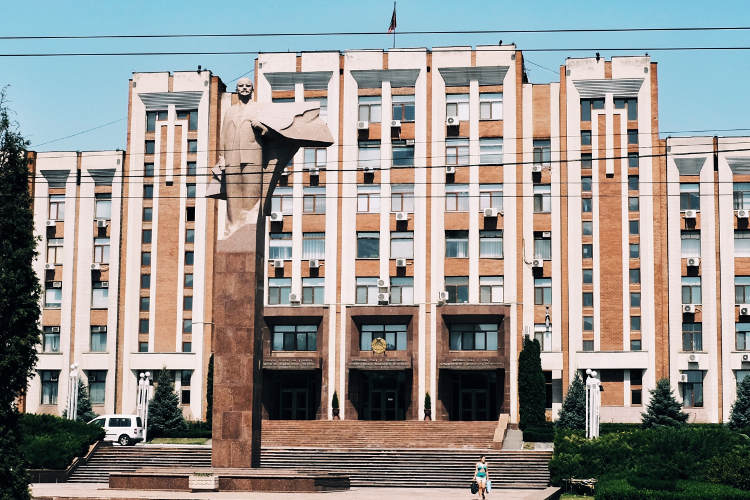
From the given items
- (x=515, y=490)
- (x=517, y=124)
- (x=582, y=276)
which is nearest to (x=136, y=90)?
(x=517, y=124)

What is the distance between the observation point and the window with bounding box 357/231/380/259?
61594 mm

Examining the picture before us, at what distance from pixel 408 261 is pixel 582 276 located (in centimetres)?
925

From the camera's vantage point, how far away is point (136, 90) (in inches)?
2544

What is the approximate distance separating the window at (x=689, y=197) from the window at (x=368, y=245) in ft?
53.6

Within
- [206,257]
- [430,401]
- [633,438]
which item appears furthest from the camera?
[206,257]

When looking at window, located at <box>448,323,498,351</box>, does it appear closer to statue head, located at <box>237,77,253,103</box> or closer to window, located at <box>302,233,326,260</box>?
window, located at <box>302,233,326,260</box>

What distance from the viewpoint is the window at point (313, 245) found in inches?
2440

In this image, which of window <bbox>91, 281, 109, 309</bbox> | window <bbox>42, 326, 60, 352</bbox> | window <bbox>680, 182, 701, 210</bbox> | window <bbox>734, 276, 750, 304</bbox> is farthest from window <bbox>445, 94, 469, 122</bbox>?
window <bbox>42, 326, 60, 352</bbox>

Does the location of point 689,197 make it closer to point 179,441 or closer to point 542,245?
point 542,245

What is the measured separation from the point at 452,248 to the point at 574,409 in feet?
34.9

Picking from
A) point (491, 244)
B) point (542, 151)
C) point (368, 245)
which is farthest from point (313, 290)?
point (542, 151)

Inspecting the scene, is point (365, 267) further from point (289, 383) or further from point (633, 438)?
point (633, 438)

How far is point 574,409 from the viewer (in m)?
57.8

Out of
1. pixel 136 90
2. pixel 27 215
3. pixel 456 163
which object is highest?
pixel 136 90
